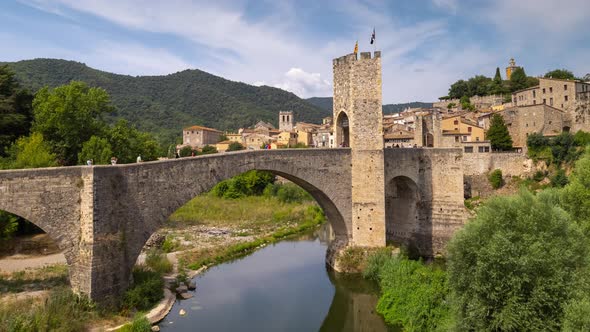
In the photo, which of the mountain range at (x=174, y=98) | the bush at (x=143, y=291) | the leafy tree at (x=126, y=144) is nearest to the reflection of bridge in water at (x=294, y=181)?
the bush at (x=143, y=291)

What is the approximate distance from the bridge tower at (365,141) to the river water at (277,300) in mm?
2159

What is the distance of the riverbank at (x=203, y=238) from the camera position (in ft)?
34.8

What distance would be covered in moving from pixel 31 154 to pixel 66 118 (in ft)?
13.5

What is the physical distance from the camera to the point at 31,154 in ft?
60.4

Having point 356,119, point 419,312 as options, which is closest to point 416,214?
point 356,119

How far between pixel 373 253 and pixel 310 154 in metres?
4.58

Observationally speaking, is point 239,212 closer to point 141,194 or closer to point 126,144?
point 126,144

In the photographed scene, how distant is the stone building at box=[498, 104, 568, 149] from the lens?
1211 inches

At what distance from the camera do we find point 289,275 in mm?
17609

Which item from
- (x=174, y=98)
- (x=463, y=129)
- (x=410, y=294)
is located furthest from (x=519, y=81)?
(x=174, y=98)

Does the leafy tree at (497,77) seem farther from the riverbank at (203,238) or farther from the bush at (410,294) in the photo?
the bush at (410,294)

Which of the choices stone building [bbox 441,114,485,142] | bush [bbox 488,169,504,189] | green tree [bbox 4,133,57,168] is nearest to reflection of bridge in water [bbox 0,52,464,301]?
green tree [bbox 4,133,57,168]

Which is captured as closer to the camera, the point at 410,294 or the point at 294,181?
the point at 410,294

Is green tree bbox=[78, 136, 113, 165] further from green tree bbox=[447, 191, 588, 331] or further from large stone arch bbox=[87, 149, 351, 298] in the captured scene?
green tree bbox=[447, 191, 588, 331]
